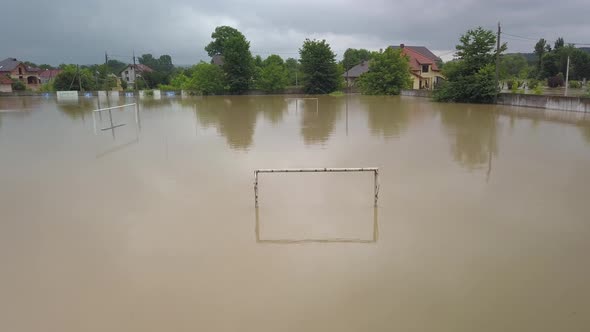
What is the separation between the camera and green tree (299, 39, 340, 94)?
43281 millimetres

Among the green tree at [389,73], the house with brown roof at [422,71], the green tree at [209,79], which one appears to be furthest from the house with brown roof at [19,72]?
the green tree at [389,73]

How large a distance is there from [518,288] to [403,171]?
16.1ft

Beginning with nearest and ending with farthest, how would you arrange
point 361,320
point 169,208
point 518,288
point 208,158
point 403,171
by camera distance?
1. point 361,320
2. point 518,288
3. point 169,208
4. point 403,171
5. point 208,158

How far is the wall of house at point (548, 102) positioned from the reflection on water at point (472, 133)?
203cm

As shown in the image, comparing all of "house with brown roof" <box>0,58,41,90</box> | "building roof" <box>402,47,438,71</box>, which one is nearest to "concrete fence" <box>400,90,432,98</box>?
"building roof" <box>402,47,438,71</box>

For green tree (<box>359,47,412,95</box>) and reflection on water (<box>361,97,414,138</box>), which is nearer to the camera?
reflection on water (<box>361,97,414,138</box>)

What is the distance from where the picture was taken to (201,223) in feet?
21.0

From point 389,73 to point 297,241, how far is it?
34639 millimetres

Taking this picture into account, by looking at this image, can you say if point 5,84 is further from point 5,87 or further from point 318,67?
Result: point 318,67

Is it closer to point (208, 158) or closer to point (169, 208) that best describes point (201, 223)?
point (169, 208)

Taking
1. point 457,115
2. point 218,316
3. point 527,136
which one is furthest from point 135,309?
point 457,115

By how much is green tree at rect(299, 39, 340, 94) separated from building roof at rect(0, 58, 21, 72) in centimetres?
4546

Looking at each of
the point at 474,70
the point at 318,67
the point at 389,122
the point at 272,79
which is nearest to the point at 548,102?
the point at 474,70

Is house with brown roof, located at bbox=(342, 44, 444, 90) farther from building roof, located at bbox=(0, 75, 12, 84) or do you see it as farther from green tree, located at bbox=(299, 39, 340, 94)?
building roof, located at bbox=(0, 75, 12, 84)
